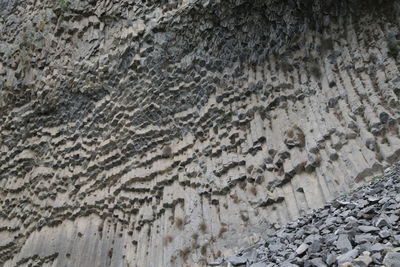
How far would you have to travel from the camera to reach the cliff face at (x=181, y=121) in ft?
22.8

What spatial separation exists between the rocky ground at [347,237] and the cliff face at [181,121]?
1.77 m

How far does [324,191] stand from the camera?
21.0 ft

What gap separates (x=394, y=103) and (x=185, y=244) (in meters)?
4.15

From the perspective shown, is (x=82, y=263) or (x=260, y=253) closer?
(x=260, y=253)

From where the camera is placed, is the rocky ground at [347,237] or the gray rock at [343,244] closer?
the rocky ground at [347,237]

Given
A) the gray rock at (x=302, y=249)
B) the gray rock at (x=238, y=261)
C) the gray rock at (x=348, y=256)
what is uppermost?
the gray rock at (x=238, y=261)

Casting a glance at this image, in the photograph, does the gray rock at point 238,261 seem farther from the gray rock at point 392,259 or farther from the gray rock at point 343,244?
the gray rock at point 392,259

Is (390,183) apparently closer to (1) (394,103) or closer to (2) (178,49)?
(1) (394,103)

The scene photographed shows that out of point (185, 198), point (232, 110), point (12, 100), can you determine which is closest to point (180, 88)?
Result: point (232, 110)

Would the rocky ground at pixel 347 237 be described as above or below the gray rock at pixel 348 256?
above

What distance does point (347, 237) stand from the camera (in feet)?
11.2

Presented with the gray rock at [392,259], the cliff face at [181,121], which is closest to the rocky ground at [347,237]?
the gray rock at [392,259]

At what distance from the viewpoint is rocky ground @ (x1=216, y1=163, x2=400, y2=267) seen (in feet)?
10.0

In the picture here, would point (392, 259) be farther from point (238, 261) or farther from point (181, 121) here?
point (181, 121)
